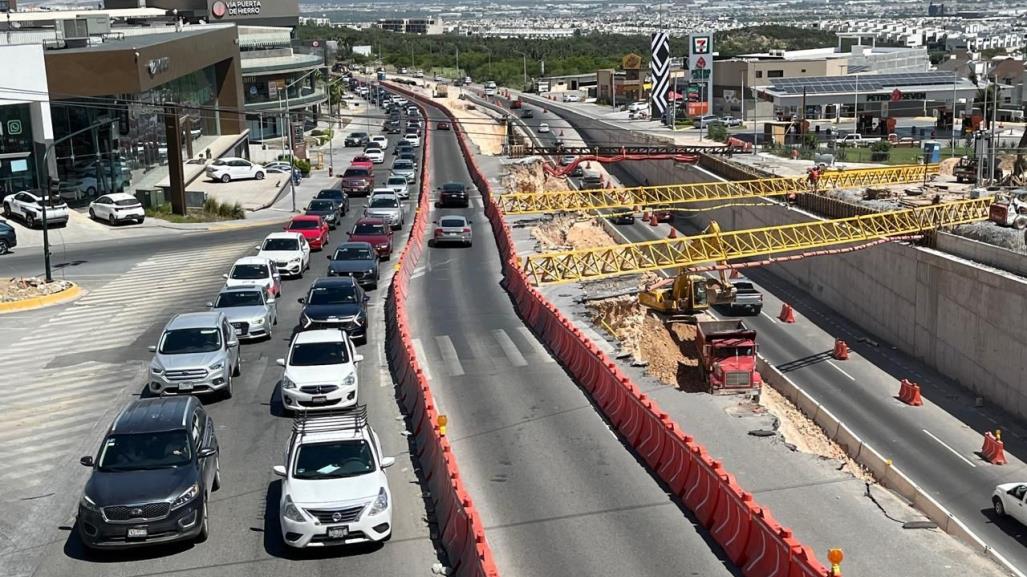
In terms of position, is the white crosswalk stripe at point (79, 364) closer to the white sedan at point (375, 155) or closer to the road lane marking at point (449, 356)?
the road lane marking at point (449, 356)

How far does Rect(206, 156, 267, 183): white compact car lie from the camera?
81188 millimetres

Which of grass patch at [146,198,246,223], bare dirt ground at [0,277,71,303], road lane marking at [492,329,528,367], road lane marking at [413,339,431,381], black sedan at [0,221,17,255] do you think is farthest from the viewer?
grass patch at [146,198,246,223]

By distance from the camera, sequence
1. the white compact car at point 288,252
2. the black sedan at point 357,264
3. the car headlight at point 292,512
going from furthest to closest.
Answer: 1. the white compact car at point 288,252
2. the black sedan at point 357,264
3. the car headlight at point 292,512

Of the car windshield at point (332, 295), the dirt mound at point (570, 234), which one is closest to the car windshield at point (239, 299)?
the car windshield at point (332, 295)

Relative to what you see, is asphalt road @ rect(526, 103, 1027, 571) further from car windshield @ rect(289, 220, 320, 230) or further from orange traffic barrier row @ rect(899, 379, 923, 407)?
car windshield @ rect(289, 220, 320, 230)

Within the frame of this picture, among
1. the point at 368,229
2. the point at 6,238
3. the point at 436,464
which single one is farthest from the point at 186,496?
the point at 6,238

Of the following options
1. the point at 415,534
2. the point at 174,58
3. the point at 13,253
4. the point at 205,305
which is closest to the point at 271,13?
the point at 174,58

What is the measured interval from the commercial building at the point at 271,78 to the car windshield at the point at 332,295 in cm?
7337

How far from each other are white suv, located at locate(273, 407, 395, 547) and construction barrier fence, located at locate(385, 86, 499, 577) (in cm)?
116

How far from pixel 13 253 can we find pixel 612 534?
131 feet

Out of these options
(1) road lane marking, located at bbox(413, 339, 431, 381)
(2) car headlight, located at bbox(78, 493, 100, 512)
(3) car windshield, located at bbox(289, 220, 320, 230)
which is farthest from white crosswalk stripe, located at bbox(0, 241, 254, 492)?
(1) road lane marking, located at bbox(413, 339, 431, 381)

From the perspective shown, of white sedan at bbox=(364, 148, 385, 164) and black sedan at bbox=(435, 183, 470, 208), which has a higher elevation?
black sedan at bbox=(435, 183, 470, 208)

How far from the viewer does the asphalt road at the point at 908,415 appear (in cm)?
3309

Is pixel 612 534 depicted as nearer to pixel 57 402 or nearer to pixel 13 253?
pixel 57 402
